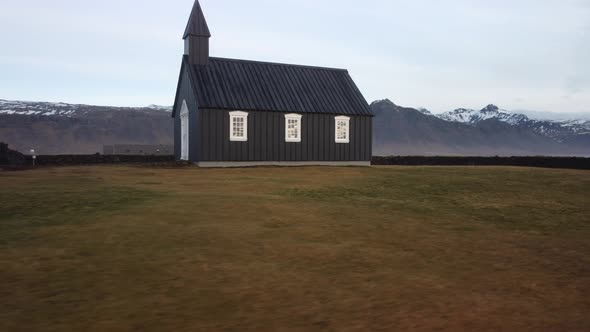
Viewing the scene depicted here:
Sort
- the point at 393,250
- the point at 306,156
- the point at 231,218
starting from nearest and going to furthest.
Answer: the point at 393,250 → the point at 231,218 → the point at 306,156

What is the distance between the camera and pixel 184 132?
1291 inches

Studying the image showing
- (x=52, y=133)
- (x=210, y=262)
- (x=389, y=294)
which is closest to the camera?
(x=389, y=294)

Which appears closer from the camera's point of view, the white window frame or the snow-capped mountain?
the white window frame

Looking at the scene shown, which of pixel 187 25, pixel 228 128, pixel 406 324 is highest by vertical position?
pixel 187 25

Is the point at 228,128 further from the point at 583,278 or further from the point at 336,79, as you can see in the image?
the point at 583,278

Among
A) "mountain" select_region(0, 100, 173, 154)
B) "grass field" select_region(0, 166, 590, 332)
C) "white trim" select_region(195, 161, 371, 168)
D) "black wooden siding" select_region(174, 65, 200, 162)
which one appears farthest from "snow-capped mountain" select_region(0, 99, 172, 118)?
"grass field" select_region(0, 166, 590, 332)

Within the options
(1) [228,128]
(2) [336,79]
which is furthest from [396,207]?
(2) [336,79]

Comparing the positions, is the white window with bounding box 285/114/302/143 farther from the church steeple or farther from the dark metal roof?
the church steeple

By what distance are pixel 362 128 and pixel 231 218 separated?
23.4 meters

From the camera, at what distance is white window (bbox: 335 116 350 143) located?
108 feet

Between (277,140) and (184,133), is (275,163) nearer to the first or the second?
(277,140)

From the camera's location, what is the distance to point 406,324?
573cm

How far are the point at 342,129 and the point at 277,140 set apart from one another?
4954 mm

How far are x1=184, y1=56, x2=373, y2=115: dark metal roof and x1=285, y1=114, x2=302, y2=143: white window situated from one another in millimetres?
437
